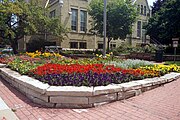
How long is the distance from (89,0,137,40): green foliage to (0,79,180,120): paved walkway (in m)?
17.2

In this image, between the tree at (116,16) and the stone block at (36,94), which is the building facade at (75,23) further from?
the stone block at (36,94)

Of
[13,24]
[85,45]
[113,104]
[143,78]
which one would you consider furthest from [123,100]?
[85,45]

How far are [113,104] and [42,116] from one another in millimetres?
1801

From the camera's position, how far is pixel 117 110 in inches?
177

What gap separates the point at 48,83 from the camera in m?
5.43

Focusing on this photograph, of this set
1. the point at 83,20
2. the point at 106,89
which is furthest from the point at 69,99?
the point at 83,20

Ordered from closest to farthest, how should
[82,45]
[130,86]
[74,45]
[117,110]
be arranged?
[117,110] < [130,86] < [74,45] < [82,45]

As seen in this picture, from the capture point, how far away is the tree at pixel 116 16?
22.0 m

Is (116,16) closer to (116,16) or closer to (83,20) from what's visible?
(116,16)

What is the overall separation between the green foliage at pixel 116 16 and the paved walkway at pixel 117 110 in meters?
17.2

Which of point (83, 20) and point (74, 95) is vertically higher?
point (83, 20)

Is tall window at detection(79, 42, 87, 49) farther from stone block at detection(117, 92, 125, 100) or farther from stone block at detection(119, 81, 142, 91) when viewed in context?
stone block at detection(117, 92, 125, 100)

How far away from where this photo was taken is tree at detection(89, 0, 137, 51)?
22.0 metres

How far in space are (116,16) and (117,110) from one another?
18607mm
